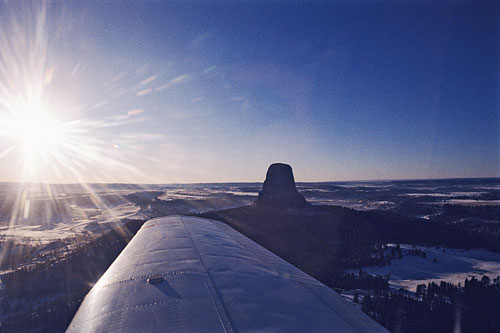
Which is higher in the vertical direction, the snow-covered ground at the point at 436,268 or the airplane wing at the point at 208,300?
the airplane wing at the point at 208,300

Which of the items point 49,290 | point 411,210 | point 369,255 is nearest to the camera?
point 49,290

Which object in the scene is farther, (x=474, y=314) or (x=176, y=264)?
(x=474, y=314)

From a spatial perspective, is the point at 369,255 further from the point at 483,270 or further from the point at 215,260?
the point at 215,260

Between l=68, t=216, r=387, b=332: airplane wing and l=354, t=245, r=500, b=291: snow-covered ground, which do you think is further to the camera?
l=354, t=245, r=500, b=291: snow-covered ground

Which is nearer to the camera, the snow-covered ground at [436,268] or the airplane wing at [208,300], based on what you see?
the airplane wing at [208,300]

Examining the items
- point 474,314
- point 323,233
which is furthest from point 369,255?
point 474,314
